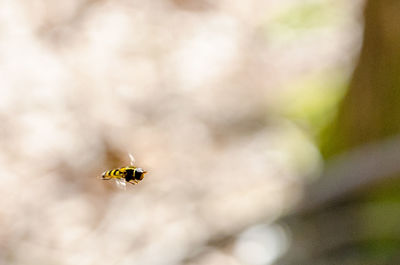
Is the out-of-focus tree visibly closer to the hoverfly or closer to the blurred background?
the blurred background

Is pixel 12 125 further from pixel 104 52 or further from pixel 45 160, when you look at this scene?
pixel 104 52

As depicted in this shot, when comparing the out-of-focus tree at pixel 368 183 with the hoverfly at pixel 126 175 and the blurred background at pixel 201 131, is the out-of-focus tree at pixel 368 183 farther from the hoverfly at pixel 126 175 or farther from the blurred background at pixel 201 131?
the hoverfly at pixel 126 175

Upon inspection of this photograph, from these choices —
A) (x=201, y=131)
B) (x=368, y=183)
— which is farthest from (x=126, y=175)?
(x=201, y=131)

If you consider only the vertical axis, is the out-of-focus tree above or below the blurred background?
below

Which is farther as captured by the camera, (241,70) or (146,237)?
(241,70)

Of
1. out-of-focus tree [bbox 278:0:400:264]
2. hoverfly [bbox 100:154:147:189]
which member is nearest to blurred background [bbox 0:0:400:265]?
out-of-focus tree [bbox 278:0:400:264]

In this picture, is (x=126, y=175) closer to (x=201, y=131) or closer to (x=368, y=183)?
(x=368, y=183)

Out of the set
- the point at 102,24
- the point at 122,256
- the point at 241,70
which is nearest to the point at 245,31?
the point at 241,70
